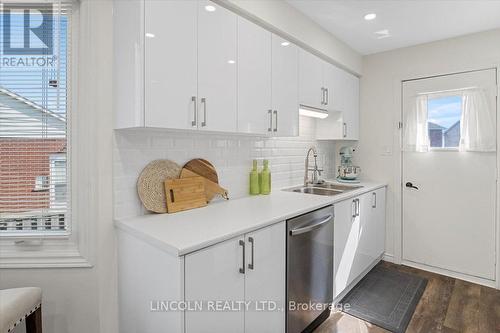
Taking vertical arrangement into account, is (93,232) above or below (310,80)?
below

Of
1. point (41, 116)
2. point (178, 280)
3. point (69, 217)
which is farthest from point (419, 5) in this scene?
point (69, 217)

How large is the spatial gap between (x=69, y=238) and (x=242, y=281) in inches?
41.4

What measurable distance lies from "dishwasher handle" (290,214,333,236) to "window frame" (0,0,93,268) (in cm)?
121

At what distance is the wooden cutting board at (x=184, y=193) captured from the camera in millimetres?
1742

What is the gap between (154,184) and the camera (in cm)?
171

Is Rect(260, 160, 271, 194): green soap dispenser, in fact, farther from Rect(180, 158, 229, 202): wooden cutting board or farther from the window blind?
the window blind

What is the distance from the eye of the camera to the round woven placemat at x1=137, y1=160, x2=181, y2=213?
1659mm

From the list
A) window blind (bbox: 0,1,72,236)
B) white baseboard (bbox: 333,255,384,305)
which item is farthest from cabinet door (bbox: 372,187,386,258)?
window blind (bbox: 0,1,72,236)

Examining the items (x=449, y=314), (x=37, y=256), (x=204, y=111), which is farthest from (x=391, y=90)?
(x=37, y=256)

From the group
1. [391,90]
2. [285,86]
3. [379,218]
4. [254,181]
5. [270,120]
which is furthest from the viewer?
[391,90]

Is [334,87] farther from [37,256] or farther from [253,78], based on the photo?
[37,256]

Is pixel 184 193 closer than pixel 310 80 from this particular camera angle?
Yes

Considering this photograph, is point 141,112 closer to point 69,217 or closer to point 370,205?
point 69,217

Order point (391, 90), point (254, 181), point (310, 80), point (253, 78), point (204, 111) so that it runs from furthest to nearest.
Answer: point (391, 90) < point (310, 80) < point (254, 181) < point (253, 78) < point (204, 111)
